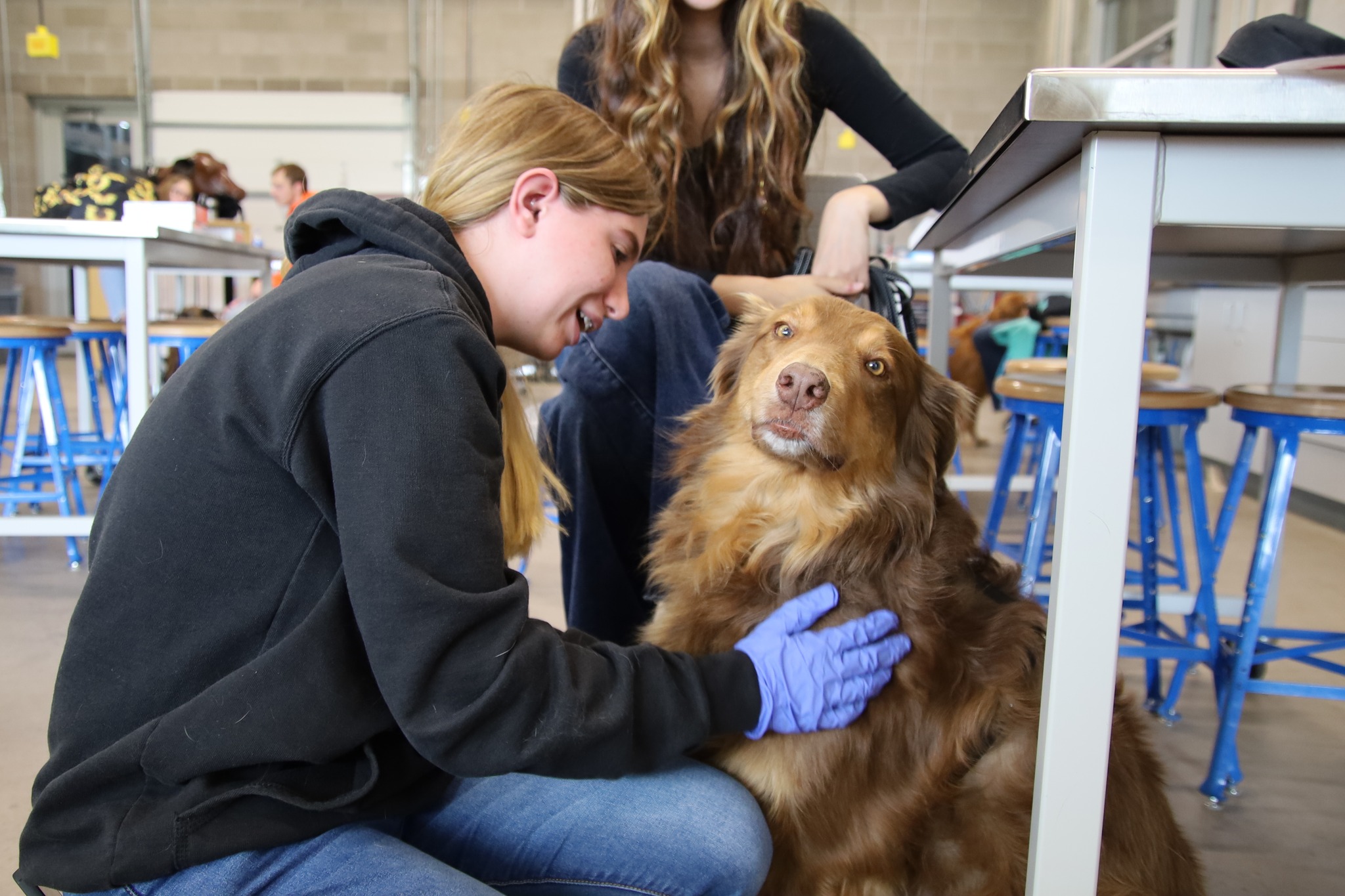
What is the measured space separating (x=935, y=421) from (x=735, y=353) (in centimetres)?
35

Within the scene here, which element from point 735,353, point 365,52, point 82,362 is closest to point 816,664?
point 735,353

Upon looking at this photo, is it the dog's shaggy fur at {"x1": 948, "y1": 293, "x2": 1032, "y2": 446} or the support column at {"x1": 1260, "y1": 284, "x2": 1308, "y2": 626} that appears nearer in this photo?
the support column at {"x1": 1260, "y1": 284, "x2": 1308, "y2": 626}

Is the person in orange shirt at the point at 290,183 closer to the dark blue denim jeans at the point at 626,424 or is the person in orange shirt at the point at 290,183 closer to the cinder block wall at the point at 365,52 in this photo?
the cinder block wall at the point at 365,52

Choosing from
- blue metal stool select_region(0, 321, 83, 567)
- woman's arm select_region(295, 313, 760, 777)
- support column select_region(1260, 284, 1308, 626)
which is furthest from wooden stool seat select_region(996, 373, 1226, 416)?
blue metal stool select_region(0, 321, 83, 567)

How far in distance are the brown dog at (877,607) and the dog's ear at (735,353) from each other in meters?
0.05

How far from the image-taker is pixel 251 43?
A: 10453 millimetres

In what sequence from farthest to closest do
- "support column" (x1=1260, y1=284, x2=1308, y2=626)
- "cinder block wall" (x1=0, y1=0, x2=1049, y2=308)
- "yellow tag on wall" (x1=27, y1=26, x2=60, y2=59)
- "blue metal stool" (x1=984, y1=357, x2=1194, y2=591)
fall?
"cinder block wall" (x1=0, y1=0, x2=1049, y2=308)
"yellow tag on wall" (x1=27, y1=26, x2=60, y2=59)
"blue metal stool" (x1=984, y1=357, x2=1194, y2=591)
"support column" (x1=1260, y1=284, x2=1308, y2=626)

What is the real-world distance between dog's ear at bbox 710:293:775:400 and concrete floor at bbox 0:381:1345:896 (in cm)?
116

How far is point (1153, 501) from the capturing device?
2244 millimetres

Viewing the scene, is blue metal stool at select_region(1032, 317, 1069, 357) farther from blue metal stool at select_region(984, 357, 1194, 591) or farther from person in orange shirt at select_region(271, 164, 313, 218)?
person in orange shirt at select_region(271, 164, 313, 218)

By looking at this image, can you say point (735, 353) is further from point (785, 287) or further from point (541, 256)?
point (541, 256)

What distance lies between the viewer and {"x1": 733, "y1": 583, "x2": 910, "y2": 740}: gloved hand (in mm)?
1155

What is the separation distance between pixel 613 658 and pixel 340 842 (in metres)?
0.34

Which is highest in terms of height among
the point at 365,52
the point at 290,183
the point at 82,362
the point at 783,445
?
the point at 365,52
